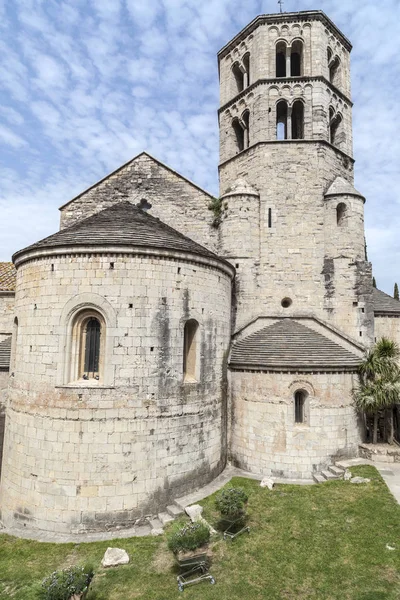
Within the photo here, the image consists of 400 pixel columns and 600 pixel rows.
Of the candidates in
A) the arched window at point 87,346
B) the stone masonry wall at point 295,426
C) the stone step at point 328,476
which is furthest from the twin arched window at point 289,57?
the stone step at point 328,476

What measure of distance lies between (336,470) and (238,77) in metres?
19.8

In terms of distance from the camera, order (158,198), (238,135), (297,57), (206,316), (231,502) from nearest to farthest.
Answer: (231,502), (206,316), (158,198), (238,135), (297,57)

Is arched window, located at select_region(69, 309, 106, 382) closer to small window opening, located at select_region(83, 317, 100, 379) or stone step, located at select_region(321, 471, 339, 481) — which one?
small window opening, located at select_region(83, 317, 100, 379)

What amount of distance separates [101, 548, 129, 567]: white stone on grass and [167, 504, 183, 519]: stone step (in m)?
1.95

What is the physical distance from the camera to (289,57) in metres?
18.4

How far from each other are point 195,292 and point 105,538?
7.30 m

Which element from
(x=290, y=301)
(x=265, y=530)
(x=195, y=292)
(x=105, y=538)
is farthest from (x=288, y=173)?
(x=105, y=538)

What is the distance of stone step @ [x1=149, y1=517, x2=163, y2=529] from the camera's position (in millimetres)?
10305

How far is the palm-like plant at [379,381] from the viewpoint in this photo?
1355 cm

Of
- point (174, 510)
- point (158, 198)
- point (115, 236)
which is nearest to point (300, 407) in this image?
point (174, 510)

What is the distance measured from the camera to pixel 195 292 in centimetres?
1236

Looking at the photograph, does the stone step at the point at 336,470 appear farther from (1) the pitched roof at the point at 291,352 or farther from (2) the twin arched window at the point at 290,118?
(2) the twin arched window at the point at 290,118

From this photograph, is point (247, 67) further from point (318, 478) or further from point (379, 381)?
point (318, 478)

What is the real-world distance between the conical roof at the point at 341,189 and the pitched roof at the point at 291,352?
20.8 feet
